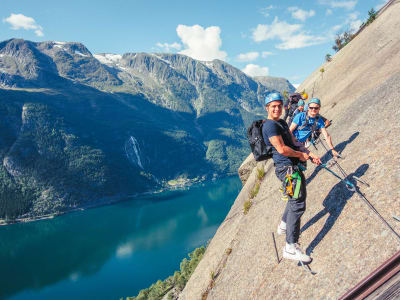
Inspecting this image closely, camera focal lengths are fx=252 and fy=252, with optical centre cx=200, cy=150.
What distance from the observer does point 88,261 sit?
94562 mm

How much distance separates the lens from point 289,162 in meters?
5.05

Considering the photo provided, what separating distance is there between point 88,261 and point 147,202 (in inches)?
3546

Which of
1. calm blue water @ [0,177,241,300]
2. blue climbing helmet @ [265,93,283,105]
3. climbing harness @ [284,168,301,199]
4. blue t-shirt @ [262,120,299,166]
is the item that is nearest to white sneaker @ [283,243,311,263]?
climbing harness @ [284,168,301,199]

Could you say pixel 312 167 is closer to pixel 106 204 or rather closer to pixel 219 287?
pixel 219 287

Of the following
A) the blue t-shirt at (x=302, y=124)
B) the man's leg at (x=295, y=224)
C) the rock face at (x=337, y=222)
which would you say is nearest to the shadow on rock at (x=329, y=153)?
the rock face at (x=337, y=222)

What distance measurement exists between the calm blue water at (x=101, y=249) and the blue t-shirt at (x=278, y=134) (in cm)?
7917

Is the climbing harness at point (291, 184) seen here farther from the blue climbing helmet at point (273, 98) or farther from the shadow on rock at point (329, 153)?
the shadow on rock at point (329, 153)

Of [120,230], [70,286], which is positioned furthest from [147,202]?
[70,286]

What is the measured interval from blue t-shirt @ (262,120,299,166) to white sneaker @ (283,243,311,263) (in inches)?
68.6

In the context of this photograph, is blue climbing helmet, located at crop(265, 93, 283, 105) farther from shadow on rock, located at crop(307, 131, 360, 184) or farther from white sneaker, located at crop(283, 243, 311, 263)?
shadow on rock, located at crop(307, 131, 360, 184)

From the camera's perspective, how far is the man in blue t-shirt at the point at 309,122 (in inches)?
317

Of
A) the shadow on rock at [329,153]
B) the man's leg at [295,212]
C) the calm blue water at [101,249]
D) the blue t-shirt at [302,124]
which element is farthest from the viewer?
the calm blue water at [101,249]

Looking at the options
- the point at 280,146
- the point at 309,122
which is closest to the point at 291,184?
the point at 280,146

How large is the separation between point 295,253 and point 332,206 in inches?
58.3
